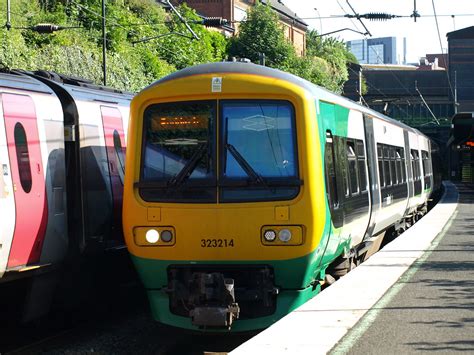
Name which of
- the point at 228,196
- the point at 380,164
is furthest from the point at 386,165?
the point at 228,196

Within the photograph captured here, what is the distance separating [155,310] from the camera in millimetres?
8398

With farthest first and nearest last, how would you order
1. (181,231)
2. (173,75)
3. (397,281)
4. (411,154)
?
1. (411,154)
2. (397,281)
3. (173,75)
4. (181,231)

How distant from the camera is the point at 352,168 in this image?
10.3m

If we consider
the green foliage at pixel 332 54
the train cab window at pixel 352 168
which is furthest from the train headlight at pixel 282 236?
the green foliage at pixel 332 54

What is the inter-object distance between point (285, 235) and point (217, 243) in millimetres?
699

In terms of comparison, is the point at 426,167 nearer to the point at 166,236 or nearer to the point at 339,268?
the point at 339,268

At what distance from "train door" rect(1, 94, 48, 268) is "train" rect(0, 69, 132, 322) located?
10mm

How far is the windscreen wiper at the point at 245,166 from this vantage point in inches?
314

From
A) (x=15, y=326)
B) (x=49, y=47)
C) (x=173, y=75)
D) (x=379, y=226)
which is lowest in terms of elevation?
(x=15, y=326)

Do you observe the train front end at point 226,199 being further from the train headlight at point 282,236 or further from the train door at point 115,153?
the train door at point 115,153

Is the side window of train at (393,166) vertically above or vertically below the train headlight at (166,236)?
above

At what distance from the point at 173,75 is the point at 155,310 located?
8.43 feet

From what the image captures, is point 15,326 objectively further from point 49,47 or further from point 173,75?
point 49,47

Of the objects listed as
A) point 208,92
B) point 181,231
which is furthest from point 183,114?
point 181,231
